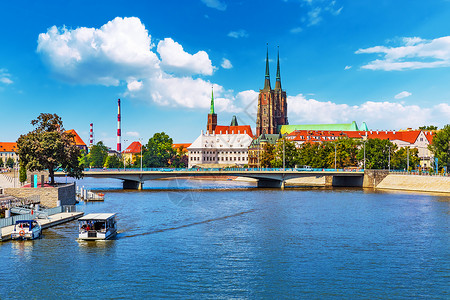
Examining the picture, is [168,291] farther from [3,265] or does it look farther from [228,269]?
[3,265]

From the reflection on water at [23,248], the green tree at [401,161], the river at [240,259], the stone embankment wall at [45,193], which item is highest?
the green tree at [401,161]

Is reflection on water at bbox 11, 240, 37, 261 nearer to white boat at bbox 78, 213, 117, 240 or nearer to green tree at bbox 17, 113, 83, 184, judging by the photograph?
white boat at bbox 78, 213, 117, 240

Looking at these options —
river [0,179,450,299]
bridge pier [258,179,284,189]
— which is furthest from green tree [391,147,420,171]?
river [0,179,450,299]

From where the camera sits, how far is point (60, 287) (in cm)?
3312

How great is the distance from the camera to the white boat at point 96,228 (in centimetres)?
4825

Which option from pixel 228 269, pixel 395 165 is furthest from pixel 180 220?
pixel 395 165

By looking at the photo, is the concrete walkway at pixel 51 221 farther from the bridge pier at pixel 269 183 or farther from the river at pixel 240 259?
the bridge pier at pixel 269 183

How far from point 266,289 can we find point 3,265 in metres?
20.6

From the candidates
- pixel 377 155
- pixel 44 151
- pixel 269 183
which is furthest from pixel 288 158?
pixel 44 151

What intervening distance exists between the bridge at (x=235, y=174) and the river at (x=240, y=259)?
2035 inches

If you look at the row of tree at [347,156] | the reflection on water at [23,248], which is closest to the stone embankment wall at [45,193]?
the reflection on water at [23,248]

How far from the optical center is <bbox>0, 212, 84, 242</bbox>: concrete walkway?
4747 centimetres

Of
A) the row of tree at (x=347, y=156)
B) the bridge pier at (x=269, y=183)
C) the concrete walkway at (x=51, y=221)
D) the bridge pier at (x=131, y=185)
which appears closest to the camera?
the concrete walkway at (x=51, y=221)

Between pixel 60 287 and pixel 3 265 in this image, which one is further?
pixel 3 265
